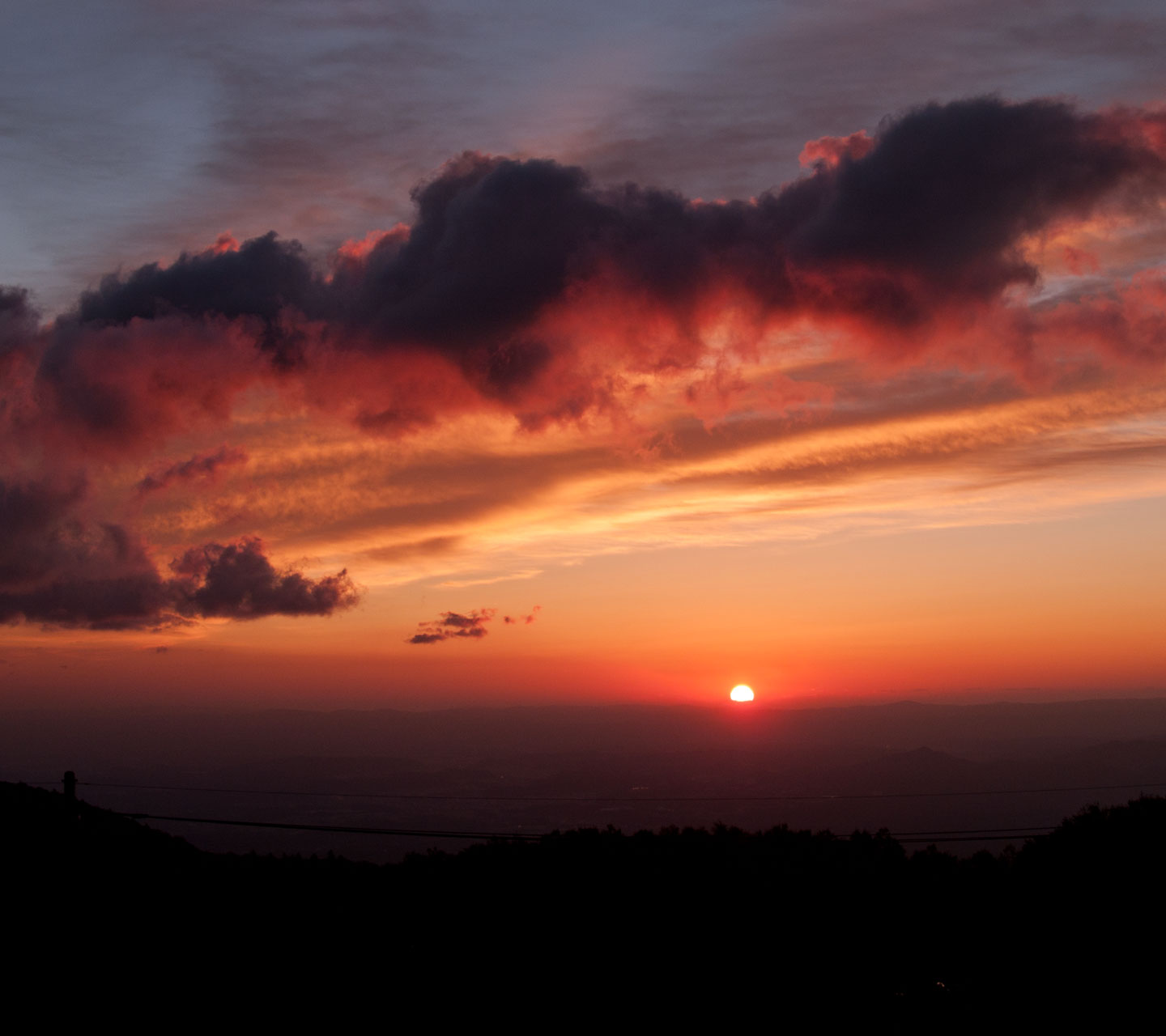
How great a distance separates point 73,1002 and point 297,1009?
16.0 feet

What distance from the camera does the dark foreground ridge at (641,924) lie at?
22.2 meters

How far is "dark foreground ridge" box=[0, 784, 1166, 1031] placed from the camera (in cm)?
2219

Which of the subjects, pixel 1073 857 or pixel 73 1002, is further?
pixel 1073 857

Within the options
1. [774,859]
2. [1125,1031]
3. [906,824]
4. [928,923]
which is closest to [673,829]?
[774,859]

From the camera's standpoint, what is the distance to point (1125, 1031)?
20000 mm

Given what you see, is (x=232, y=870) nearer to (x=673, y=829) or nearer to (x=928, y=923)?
(x=673, y=829)

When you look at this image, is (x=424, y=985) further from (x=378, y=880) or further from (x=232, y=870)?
(x=232, y=870)

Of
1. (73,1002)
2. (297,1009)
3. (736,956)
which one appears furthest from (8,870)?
(736,956)

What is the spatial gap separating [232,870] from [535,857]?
12.4 meters

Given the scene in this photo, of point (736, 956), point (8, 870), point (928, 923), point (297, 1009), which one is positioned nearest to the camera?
point (297, 1009)

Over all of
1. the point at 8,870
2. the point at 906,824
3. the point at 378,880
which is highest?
the point at 8,870

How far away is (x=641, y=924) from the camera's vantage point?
1075 inches

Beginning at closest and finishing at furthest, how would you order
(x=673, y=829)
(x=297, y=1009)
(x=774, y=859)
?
(x=297, y=1009), (x=774, y=859), (x=673, y=829)

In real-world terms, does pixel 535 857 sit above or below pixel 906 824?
above
